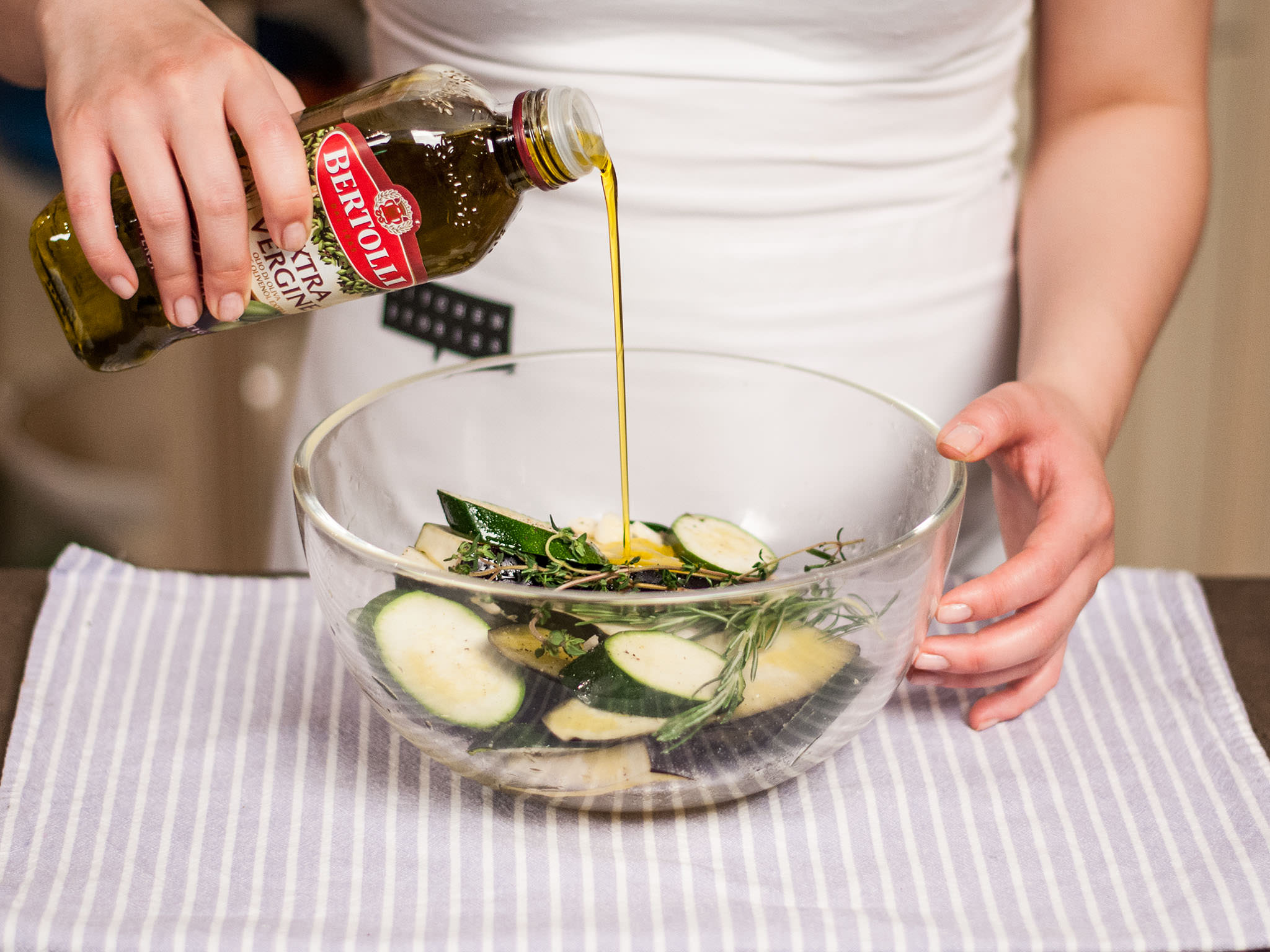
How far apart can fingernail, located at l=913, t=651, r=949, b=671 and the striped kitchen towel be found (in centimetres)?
6

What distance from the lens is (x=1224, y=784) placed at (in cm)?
75

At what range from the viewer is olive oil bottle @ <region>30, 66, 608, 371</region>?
2.38 feet

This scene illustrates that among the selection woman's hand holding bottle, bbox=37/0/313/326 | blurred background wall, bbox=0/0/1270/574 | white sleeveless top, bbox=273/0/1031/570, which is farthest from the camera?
blurred background wall, bbox=0/0/1270/574

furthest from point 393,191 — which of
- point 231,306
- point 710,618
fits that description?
point 710,618

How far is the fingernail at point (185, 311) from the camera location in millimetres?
750

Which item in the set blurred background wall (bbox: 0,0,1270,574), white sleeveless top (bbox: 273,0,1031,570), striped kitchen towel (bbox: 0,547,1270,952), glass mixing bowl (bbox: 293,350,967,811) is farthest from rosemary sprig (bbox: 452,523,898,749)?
blurred background wall (bbox: 0,0,1270,574)

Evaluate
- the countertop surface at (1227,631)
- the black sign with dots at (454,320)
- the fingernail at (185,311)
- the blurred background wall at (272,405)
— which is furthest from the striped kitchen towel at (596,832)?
the blurred background wall at (272,405)

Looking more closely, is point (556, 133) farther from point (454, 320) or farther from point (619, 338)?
point (454, 320)

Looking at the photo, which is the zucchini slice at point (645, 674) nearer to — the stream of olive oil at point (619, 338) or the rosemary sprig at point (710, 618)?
the rosemary sprig at point (710, 618)

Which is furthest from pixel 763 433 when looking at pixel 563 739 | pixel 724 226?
pixel 563 739

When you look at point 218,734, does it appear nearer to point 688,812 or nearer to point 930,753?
point 688,812

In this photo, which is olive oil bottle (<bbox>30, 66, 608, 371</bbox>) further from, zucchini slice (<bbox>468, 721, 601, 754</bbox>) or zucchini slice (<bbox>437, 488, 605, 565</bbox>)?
zucchini slice (<bbox>468, 721, 601, 754</bbox>)

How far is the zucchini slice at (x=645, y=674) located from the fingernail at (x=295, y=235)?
303 mm

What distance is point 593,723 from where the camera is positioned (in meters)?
0.62
